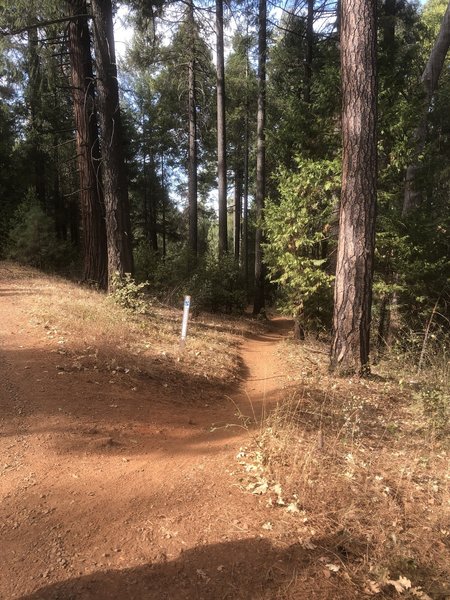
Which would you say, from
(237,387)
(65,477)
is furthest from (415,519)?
(237,387)

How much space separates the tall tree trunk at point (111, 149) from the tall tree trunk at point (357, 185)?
18.4 ft

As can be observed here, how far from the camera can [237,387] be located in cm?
732

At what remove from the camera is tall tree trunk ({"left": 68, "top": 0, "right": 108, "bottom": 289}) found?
1190 cm

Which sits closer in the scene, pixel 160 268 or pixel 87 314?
pixel 87 314

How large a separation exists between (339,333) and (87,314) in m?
4.84

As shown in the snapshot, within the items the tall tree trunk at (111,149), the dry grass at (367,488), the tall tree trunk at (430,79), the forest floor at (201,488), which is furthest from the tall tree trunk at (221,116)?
the dry grass at (367,488)

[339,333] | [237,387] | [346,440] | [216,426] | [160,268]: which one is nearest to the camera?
[346,440]

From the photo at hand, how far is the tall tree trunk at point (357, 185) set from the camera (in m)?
6.38

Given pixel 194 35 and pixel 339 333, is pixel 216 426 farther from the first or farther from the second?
pixel 194 35

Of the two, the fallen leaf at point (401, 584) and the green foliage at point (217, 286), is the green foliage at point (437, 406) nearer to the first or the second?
the fallen leaf at point (401, 584)

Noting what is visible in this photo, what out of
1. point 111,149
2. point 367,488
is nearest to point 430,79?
point 111,149

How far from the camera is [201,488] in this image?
11.8 feet

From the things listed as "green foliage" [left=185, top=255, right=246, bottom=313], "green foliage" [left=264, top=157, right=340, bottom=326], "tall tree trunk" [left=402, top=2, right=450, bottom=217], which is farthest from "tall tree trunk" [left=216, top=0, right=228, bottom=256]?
"tall tree trunk" [left=402, top=2, right=450, bottom=217]

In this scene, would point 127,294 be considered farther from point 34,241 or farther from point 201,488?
point 34,241
